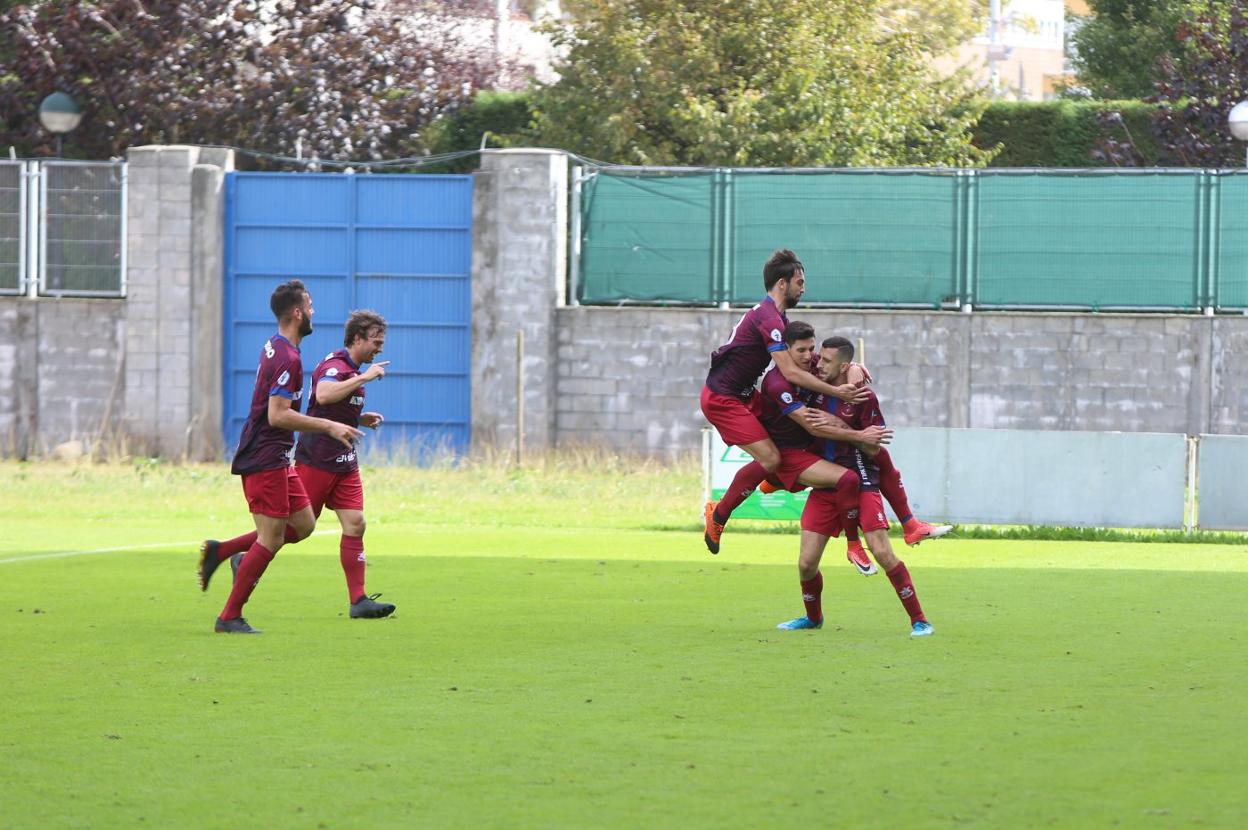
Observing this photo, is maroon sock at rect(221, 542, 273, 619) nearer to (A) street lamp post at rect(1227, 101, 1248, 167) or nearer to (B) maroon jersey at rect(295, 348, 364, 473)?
(B) maroon jersey at rect(295, 348, 364, 473)

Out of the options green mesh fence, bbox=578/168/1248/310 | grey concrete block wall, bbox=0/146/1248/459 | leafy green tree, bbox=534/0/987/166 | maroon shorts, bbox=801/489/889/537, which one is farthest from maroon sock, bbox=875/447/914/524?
leafy green tree, bbox=534/0/987/166

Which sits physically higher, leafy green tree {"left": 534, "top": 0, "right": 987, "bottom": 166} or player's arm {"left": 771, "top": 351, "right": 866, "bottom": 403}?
leafy green tree {"left": 534, "top": 0, "right": 987, "bottom": 166}

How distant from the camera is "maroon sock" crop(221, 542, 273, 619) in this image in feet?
36.3

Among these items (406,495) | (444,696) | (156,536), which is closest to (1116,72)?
(406,495)

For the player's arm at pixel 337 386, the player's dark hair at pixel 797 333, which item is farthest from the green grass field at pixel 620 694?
the player's dark hair at pixel 797 333

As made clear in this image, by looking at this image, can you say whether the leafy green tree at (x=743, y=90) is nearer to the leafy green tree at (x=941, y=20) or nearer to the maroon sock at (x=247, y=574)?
the leafy green tree at (x=941, y=20)

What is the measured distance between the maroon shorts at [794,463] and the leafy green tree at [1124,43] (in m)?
27.6

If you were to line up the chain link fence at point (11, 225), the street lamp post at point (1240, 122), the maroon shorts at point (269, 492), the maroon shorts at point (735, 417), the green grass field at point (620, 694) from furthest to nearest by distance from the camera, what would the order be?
the chain link fence at point (11, 225) < the street lamp post at point (1240, 122) < the maroon shorts at point (735, 417) < the maroon shorts at point (269, 492) < the green grass field at point (620, 694)

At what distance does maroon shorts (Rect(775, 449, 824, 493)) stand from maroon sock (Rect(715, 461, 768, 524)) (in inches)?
23.9

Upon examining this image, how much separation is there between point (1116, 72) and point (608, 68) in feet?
48.5

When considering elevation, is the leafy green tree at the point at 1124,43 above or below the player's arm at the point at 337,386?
above

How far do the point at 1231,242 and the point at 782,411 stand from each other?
13.9m

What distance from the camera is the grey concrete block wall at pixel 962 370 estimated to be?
23.5 meters

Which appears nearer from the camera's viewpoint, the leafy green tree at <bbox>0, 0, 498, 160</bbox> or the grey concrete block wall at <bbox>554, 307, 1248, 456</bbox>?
the grey concrete block wall at <bbox>554, 307, 1248, 456</bbox>
